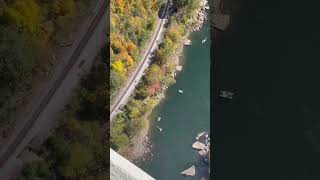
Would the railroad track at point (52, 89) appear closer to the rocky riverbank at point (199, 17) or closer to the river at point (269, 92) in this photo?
the rocky riverbank at point (199, 17)

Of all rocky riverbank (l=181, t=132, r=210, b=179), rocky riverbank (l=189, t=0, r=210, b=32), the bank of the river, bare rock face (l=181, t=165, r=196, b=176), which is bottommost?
bare rock face (l=181, t=165, r=196, b=176)

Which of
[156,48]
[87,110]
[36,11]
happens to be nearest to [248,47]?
[156,48]

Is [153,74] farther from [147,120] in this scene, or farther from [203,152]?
[203,152]

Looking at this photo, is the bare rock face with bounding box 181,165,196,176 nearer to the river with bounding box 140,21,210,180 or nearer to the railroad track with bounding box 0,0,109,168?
the river with bounding box 140,21,210,180

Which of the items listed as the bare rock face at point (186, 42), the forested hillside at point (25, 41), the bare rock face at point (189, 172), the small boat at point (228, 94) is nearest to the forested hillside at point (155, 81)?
the bare rock face at point (186, 42)

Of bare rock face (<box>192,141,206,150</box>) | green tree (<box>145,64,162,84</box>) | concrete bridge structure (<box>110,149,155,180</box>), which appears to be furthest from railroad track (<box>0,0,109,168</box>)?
bare rock face (<box>192,141,206,150</box>)
